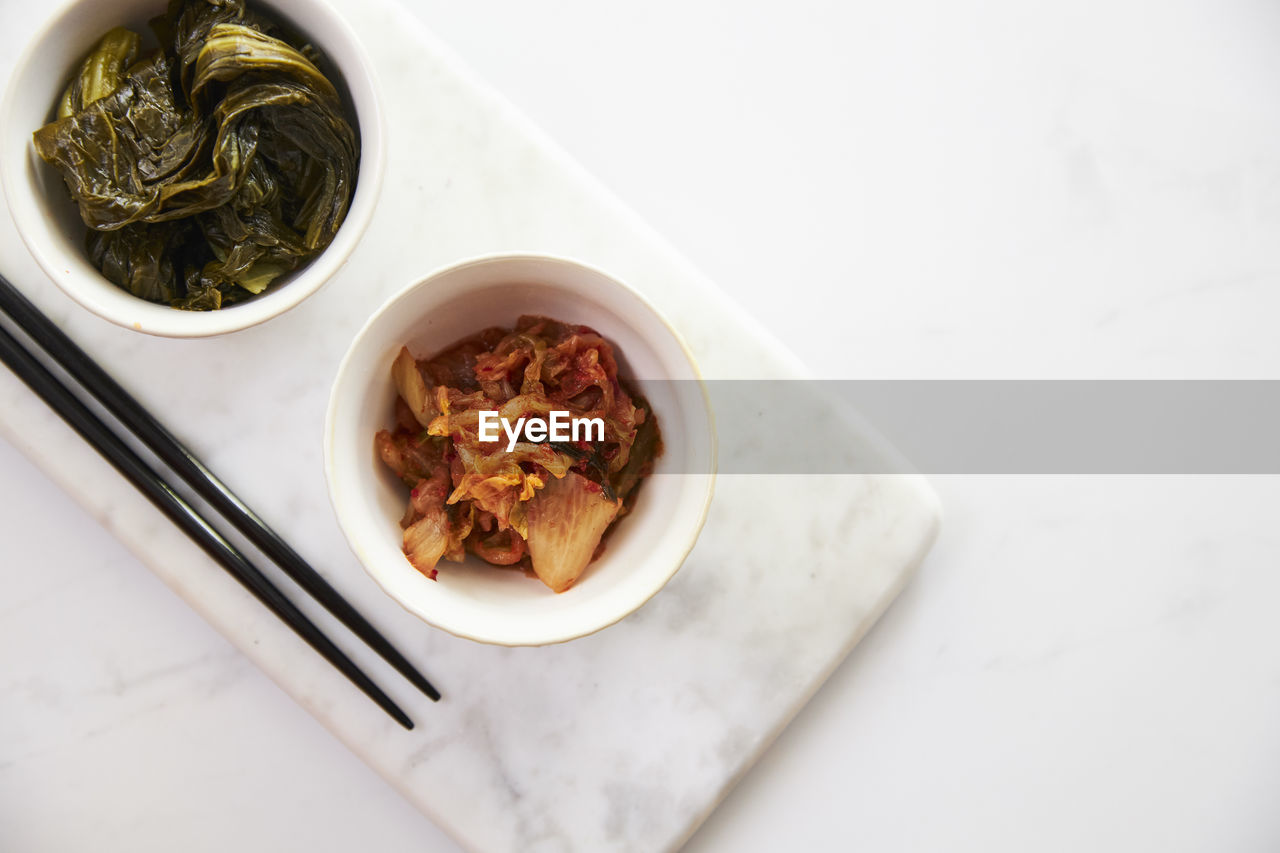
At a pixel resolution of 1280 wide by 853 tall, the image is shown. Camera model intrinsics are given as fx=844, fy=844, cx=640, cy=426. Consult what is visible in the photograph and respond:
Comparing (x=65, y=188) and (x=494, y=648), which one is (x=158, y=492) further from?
(x=494, y=648)

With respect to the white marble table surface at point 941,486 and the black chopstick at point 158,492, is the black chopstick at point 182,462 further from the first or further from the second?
the white marble table surface at point 941,486

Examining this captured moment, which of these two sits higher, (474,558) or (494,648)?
(474,558)

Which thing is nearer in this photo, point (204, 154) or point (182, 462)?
point (204, 154)

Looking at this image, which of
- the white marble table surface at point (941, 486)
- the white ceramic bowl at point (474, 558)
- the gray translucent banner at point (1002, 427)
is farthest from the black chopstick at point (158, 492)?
the gray translucent banner at point (1002, 427)

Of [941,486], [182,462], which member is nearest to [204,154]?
[182,462]

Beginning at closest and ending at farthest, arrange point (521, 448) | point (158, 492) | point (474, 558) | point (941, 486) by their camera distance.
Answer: point (521, 448) < point (474, 558) < point (158, 492) < point (941, 486)

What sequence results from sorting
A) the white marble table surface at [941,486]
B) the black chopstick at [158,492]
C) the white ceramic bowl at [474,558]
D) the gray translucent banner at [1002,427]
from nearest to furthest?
1. the white ceramic bowl at [474,558]
2. the black chopstick at [158,492]
3. the gray translucent banner at [1002,427]
4. the white marble table surface at [941,486]

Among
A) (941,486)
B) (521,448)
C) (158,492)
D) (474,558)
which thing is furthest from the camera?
(941,486)
